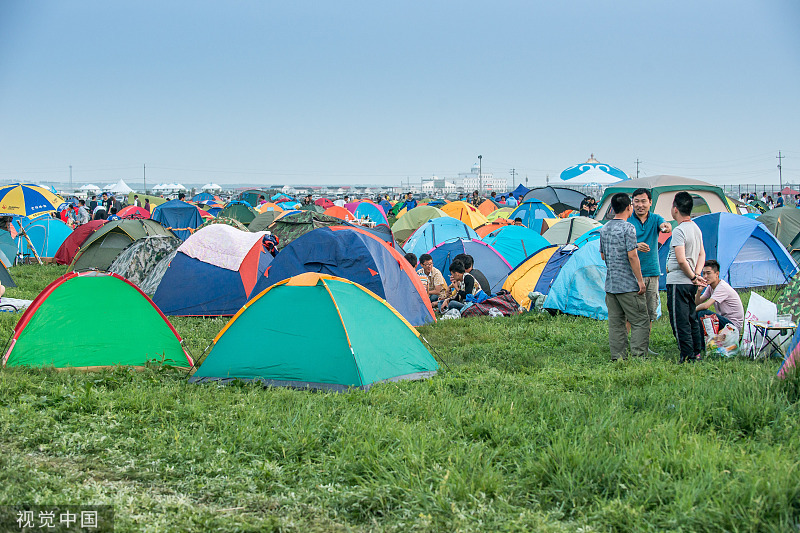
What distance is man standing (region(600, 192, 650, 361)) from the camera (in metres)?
6.62

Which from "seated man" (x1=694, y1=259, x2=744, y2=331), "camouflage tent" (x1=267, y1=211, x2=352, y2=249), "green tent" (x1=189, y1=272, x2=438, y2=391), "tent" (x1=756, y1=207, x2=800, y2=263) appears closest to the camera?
"green tent" (x1=189, y1=272, x2=438, y2=391)

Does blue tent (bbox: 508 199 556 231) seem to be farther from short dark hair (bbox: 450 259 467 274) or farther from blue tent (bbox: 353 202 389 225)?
short dark hair (bbox: 450 259 467 274)

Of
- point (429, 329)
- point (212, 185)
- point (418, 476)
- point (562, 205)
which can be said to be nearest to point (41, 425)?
point (418, 476)

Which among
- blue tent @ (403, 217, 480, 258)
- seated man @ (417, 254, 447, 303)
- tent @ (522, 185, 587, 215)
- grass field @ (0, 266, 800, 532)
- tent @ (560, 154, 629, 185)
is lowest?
grass field @ (0, 266, 800, 532)

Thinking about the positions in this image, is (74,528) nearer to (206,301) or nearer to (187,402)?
(187,402)

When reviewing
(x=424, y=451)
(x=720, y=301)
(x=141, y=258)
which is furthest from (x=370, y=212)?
(x=424, y=451)

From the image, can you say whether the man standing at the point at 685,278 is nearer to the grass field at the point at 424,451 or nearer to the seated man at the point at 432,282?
the grass field at the point at 424,451

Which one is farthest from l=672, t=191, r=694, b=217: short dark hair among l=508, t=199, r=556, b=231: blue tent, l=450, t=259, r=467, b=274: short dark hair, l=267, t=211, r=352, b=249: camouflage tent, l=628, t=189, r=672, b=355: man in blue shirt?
l=508, t=199, r=556, b=231: blue tent

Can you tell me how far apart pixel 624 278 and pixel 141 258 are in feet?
29.2

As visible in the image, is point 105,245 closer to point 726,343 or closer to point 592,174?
point 726,343

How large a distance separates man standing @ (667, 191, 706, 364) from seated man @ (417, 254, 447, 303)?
4794 millimetres

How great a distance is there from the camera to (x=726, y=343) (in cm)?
707

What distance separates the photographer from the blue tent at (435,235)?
16.9 metres

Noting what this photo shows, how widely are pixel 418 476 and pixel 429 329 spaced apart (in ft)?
18.7
